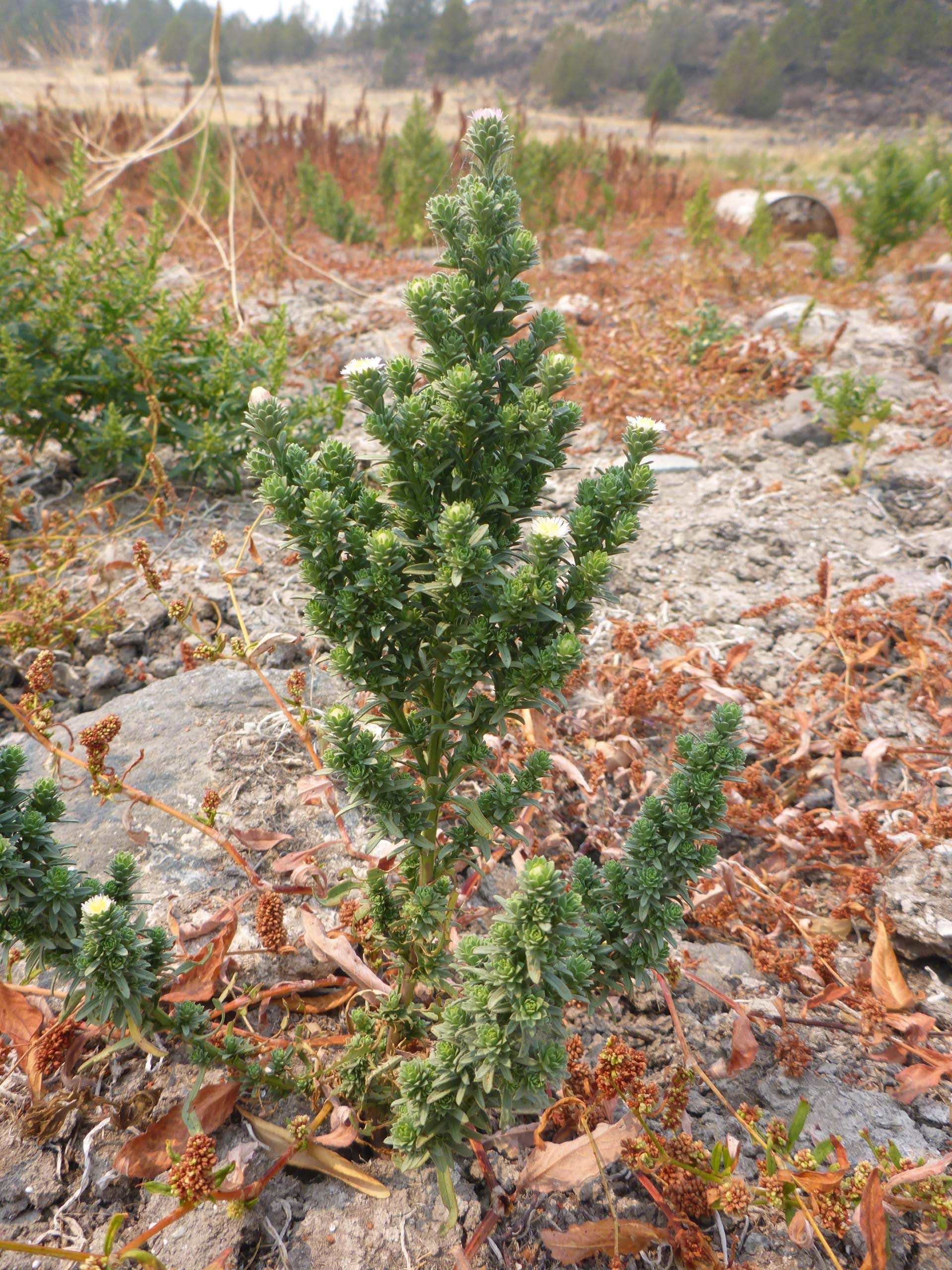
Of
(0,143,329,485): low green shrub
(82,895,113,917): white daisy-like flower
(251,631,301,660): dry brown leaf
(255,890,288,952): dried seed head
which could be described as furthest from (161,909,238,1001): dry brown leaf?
(0,143,329,485): low green shrub

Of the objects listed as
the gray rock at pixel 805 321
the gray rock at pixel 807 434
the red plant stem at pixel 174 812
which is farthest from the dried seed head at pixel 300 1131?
the gray rock at pixel 805 321

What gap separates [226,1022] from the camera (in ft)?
6.27

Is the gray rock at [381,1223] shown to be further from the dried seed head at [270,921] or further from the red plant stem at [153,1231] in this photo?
the dried seed head at [270,921]

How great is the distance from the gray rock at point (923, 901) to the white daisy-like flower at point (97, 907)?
7.11ft

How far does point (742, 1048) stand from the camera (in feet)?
6.03

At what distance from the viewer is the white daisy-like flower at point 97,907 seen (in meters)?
1.35

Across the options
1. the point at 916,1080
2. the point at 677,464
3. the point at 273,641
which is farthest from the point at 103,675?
the point at 677,464

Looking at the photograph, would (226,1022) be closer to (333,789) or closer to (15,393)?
(333,789)

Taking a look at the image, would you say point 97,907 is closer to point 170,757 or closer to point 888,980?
point 170,757

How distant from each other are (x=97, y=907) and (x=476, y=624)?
2.76 ft

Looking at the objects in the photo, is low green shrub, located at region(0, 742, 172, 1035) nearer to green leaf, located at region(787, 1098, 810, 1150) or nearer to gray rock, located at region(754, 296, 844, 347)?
green leaf, located at region(787, 1098, 810, 1150)

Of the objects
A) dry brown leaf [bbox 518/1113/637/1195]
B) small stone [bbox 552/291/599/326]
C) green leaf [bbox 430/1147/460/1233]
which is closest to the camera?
green leaf [bbox 430/1147/460/1233]

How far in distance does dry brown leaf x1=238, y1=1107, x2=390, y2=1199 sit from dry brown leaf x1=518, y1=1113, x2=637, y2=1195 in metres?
0.31

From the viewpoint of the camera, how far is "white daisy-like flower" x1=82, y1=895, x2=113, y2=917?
1.35 meters
